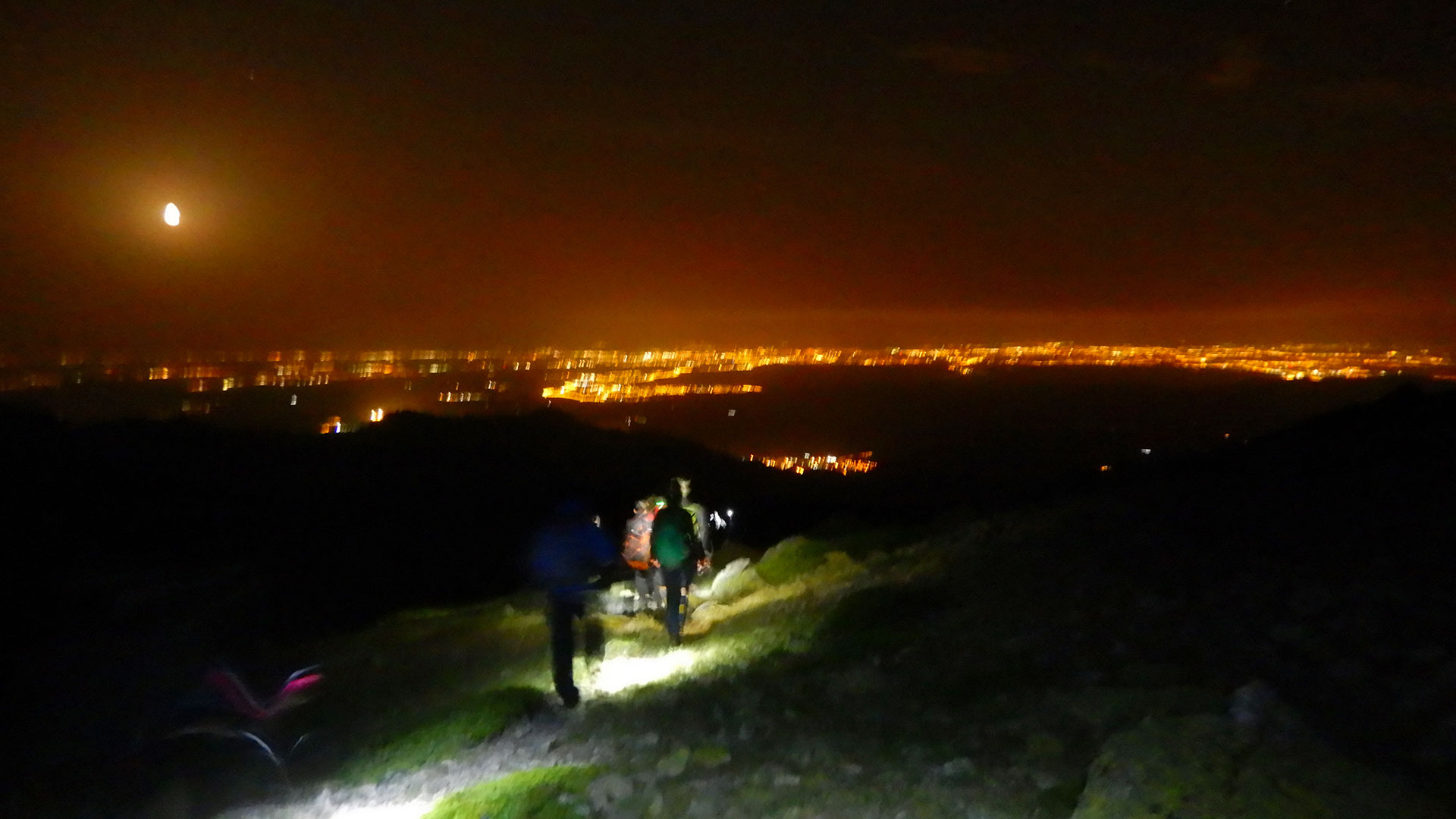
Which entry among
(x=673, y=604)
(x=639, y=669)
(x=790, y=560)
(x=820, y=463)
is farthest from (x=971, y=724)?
(x=820, y=463)

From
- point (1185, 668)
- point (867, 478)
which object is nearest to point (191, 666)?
point (1185, 668)

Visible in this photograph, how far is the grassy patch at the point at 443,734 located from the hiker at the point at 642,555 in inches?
153

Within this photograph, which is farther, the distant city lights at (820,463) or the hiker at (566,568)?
the distant city lights at (820,463)

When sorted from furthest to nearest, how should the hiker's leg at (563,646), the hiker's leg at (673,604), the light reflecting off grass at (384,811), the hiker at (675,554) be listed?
the hiker's leg at (673,604) < the hiker at (675,554) < the hiker's leg at (563,646) < the light reflecting off grass at (384,811)

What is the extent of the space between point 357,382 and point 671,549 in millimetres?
104280

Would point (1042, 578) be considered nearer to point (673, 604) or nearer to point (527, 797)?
point (673, 604)

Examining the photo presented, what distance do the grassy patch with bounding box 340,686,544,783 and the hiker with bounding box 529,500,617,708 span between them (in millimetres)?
474

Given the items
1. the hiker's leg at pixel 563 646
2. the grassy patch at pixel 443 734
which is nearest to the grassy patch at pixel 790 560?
the hiker's leg at pixel 563 646

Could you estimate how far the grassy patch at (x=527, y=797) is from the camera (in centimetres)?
673

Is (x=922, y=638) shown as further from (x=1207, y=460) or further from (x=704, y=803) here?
(x=1207, y=460)

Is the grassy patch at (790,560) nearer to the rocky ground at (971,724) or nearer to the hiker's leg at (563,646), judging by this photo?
the rocky ground at (971,724)

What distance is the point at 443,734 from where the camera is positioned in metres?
9.52

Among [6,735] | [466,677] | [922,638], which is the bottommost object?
[6,735]

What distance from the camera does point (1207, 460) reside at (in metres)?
20.7
